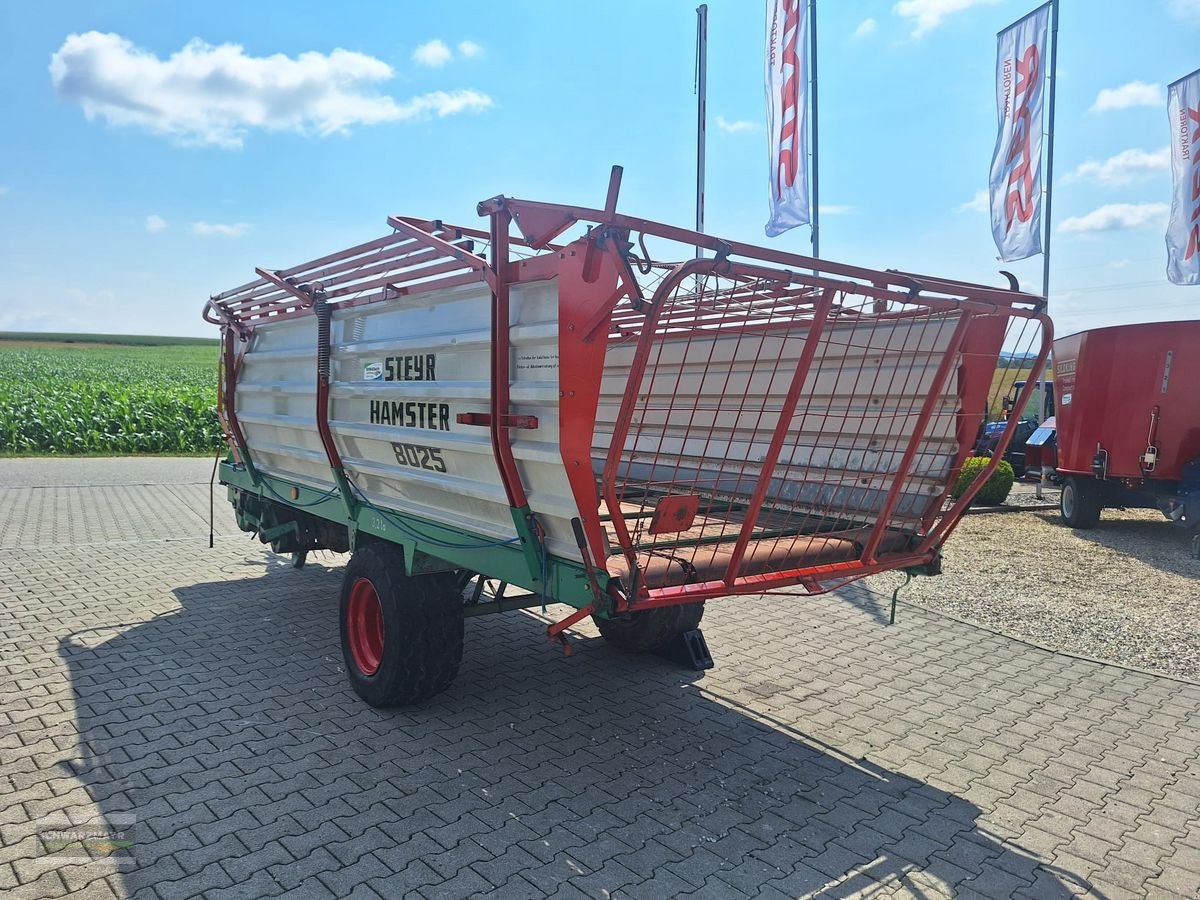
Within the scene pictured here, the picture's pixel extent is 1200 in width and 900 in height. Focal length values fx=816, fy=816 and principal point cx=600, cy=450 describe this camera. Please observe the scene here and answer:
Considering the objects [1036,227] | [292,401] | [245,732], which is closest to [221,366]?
[292,401]

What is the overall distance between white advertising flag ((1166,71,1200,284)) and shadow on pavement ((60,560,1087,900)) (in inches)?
469

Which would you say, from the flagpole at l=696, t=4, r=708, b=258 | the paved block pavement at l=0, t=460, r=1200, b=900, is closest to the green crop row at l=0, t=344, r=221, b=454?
the flagpole at l=696, t=4, r=708, b=258

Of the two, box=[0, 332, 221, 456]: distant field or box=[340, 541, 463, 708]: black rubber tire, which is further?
box=[0, 332, 221, 456]: distant field

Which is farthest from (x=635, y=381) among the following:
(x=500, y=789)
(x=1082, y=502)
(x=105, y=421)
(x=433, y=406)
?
(x=105, y=421)

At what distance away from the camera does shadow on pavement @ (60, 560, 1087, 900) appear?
3.00 m

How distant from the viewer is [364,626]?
462 centimetres

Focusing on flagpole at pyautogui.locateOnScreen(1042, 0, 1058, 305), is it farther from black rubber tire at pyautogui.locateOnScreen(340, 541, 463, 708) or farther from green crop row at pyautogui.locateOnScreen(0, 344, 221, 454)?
green crop row at pyautogui.locateOnScreen(0, 344, 221, 454)

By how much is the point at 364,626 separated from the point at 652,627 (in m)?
1.70

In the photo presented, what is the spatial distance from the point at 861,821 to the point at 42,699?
4.28m

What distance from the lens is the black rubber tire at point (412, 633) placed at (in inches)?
162

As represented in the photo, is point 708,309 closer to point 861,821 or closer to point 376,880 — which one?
point 861,821

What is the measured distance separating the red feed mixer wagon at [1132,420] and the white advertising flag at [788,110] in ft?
13.3

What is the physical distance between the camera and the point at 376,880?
9.53ft
